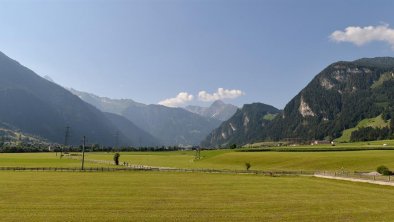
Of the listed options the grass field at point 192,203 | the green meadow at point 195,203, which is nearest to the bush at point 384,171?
the green meadow at point 195,203

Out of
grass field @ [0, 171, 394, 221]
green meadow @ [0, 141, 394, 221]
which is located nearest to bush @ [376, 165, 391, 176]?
green meadow @ [0, 141, 394, 221]

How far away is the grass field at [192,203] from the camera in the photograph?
38031mm

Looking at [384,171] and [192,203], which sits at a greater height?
[384,171]

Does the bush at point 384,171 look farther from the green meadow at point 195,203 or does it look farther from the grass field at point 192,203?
the grass field at point 192,203

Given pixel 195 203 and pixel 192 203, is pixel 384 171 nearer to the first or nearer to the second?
pixel 195 203

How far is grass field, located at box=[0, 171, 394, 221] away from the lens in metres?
38.0

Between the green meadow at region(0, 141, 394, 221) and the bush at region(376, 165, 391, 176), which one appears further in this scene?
the bush at region(376, 165, 391, 176)

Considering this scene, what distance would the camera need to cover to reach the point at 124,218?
36844mm

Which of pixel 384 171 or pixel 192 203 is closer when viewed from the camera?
pixel 192 203

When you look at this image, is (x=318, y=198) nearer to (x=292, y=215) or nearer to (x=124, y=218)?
(x=292, y=215)

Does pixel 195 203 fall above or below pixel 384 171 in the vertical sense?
below

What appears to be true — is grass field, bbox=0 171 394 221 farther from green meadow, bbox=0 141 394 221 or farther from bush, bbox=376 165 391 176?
bush, bbox=376 165 391 176

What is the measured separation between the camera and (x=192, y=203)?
4562 cm

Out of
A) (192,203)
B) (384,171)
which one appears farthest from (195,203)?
(384,171)
